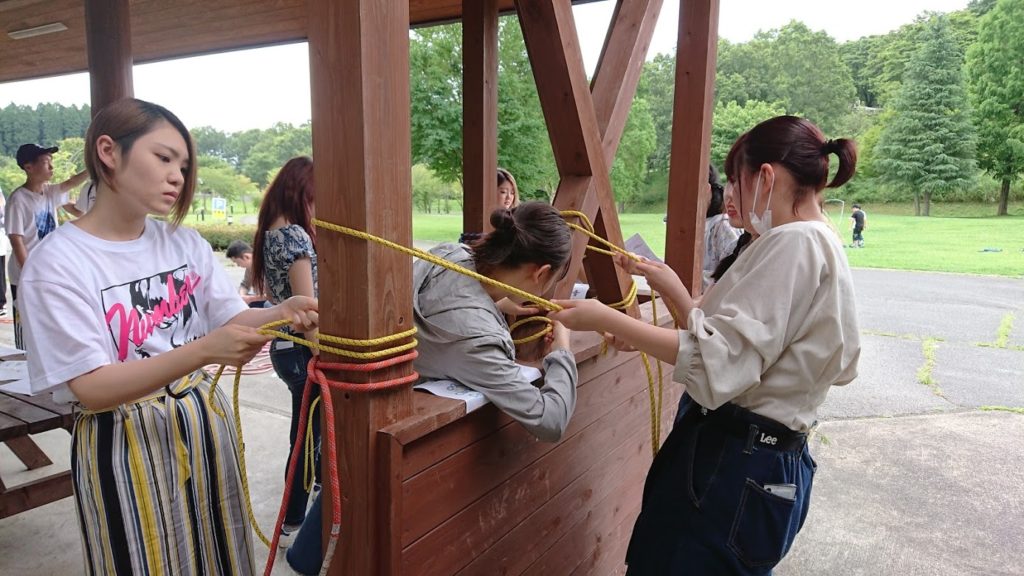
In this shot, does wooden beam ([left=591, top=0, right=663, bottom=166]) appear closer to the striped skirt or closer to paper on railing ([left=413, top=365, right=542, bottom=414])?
paper on railing ([left=413, top=365, right=542, bottom=414])

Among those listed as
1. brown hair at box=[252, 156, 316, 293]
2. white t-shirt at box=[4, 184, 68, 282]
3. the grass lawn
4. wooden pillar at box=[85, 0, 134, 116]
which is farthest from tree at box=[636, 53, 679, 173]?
brown hair at box=[252, 156, 316, 293]

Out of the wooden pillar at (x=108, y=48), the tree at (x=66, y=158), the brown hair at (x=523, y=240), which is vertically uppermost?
the tree at (x=66, y=158)

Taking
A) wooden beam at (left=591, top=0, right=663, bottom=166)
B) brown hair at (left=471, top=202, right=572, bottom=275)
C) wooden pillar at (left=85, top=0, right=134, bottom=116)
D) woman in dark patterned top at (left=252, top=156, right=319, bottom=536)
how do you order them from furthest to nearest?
wooden pillar at (left=85, top=0, right=134, bottom=116), woman in dark patterned top at (left=252, top=156, right=319, bottom=536), wooden beam at (left=591, top=0, right=663, bottom=166), brown hair at (left=471, top=202, right=572, bottom=275)

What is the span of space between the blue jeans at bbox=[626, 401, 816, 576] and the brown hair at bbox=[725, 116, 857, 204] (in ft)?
1.90

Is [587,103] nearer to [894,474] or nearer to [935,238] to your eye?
[894,474]

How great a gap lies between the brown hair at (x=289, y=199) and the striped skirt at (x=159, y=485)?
1.26m

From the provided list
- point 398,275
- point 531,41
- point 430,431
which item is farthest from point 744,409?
point 531,41

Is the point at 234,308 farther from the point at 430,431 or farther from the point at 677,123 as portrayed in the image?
the point at 677,123

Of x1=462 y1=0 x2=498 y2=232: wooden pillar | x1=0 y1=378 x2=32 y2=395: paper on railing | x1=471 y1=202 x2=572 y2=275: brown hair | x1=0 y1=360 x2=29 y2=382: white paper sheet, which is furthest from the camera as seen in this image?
x1=462 y1=0 x2=498 y2=232: wooden pillar

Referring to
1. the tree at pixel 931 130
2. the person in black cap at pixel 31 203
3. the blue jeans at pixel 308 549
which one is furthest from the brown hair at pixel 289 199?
the tree at pixel 931 130

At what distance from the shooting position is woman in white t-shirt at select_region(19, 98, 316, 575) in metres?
1.13

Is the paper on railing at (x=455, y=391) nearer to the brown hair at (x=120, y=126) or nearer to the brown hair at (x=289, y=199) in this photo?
the brown hair at (x=120, y=126)

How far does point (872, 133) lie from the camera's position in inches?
1351

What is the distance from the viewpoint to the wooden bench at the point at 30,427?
2.32 metres
